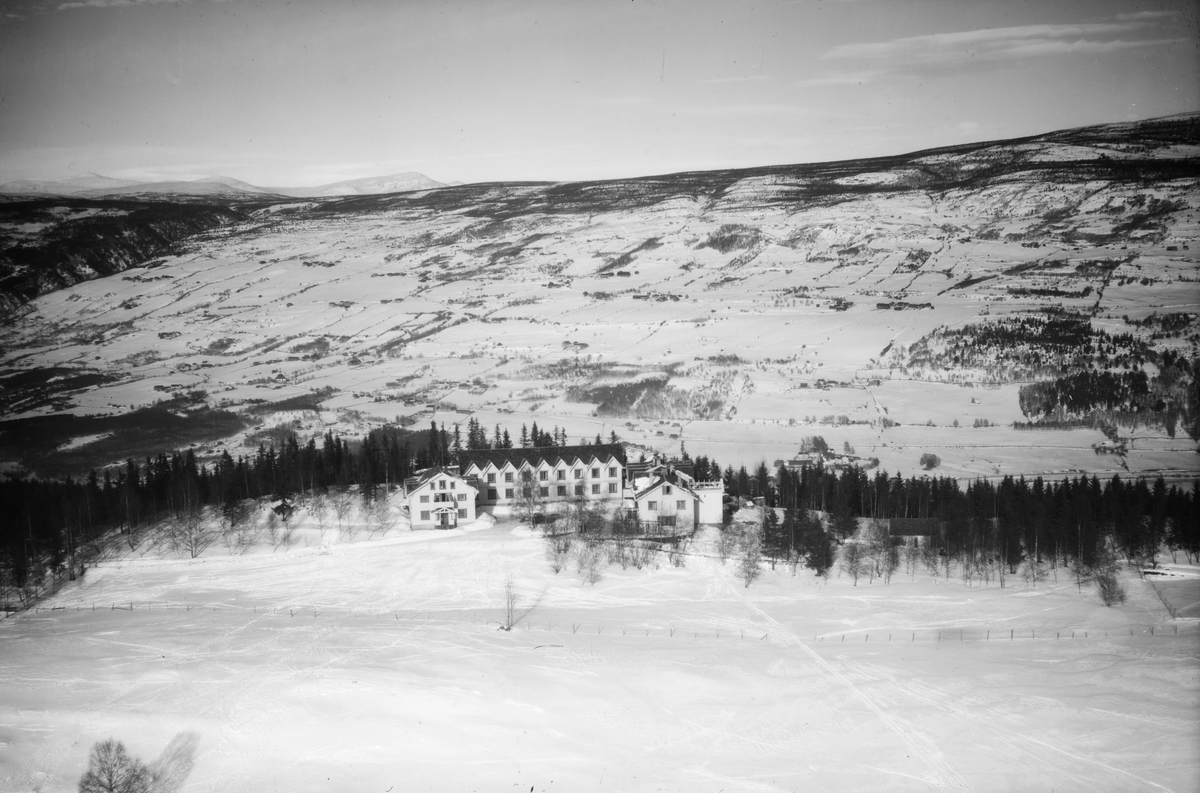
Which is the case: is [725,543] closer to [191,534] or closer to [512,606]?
[512,606]

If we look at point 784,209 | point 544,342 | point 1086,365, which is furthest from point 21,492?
point 784,209

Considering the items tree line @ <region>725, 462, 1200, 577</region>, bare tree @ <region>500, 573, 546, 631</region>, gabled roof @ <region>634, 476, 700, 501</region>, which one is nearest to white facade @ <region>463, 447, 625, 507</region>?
gabled roof @ <region>634, 476, 700, 501</region>

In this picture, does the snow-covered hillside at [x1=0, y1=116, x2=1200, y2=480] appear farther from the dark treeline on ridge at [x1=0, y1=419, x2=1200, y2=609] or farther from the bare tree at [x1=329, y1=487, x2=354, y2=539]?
the bare tree at [x1=329, y1=487, x2=354, y2=539]

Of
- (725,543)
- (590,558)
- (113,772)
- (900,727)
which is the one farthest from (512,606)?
(113,772)

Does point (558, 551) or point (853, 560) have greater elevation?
point (558, 551)

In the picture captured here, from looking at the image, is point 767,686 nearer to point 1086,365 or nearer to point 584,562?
point 584,562
